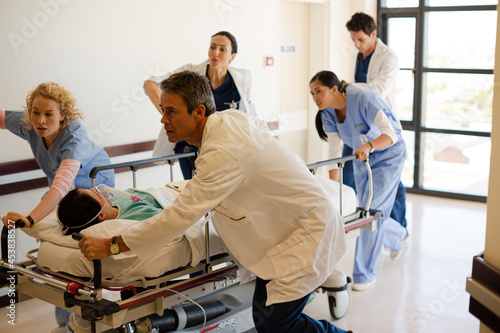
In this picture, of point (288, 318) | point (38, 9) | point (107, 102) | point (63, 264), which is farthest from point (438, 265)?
point (38, 9)

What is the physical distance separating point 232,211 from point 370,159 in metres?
1.83

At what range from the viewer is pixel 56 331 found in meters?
3.11

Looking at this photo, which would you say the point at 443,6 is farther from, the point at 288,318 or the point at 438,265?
A: the point at 288,318

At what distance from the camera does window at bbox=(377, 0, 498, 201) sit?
614 cm

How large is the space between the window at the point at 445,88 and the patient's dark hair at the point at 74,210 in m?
4.86

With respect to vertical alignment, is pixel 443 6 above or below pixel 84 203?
above

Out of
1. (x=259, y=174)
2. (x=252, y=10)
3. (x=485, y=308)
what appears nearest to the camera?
(x=485, y=308)

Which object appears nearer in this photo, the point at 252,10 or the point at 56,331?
the point at 56,331

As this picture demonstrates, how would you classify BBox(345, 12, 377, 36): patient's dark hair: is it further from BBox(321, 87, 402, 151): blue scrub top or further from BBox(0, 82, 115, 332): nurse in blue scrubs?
BBox(0, 82, 115, 332): nurse in blue scrubs

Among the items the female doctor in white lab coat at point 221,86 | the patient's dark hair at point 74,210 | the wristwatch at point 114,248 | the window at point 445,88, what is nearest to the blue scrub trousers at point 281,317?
the wristwatch at point 114,248

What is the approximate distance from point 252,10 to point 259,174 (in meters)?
3.50

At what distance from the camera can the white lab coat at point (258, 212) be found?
2.04 meters

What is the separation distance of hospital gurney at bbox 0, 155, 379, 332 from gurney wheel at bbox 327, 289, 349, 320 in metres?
0.43

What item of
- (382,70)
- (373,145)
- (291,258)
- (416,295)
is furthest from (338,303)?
(382,70)
